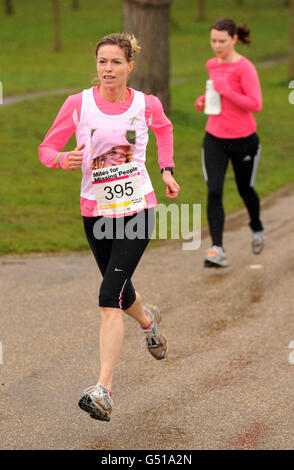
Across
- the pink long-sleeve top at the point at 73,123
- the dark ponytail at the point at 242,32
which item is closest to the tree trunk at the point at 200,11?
the dark ponytail at the point at 242,32

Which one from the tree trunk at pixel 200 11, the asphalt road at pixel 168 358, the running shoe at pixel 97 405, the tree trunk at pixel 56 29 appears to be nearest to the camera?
the running shoe at pixel 97 405

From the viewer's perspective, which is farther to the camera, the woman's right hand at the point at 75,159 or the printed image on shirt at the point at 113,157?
the printed image on shirt at the point at 113,157

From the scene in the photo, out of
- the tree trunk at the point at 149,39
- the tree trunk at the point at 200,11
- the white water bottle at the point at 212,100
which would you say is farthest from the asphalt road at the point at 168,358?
the tree trunk at the point at 200,11

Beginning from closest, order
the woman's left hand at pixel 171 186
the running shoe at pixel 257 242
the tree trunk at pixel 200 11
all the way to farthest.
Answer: the woman's left hand at pixel 171 186 < the running shoe at pixel 257 242 < the tree trunk at pixel 200 11

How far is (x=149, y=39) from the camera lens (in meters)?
15.5

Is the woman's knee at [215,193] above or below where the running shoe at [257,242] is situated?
above

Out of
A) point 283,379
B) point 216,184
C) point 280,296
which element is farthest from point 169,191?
point 216,184

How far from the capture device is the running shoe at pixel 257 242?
8.59 metres

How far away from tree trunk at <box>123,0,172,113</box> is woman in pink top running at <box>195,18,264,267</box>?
7.57 m

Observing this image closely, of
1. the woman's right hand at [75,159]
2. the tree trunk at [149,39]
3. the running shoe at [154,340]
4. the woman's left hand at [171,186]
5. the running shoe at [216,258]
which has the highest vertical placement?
the woman's right hand at [75,159]

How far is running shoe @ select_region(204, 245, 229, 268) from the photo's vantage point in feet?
26.5

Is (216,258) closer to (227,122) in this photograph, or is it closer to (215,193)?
(215,193)

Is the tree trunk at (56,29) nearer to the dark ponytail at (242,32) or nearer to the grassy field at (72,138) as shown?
the grassy field at (72,138)

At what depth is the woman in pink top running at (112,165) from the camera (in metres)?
4.80
